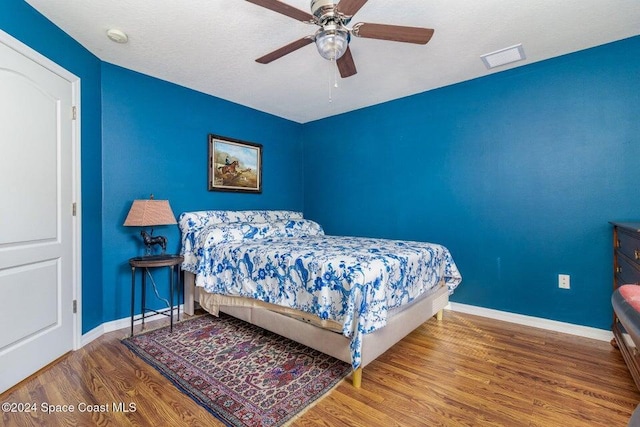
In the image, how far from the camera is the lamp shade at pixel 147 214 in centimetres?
250

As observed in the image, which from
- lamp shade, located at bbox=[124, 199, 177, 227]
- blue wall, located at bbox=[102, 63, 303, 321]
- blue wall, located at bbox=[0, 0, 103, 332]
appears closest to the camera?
blue wall, located at bbox=[0, 0, 103, 332]

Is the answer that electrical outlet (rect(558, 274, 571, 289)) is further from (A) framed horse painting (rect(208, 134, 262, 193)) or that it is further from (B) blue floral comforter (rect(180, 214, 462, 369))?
(A) framed horse painting (rect(208, 134, 262, 193))

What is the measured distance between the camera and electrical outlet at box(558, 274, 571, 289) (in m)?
2.58

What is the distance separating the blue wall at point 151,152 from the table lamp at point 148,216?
0.24m

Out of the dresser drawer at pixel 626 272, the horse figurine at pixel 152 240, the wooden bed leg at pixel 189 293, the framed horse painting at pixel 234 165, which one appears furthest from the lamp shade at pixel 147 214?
the dresser drawer at pixel 626 272

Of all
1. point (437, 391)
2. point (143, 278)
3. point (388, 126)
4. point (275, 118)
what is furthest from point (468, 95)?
point (143, 278)

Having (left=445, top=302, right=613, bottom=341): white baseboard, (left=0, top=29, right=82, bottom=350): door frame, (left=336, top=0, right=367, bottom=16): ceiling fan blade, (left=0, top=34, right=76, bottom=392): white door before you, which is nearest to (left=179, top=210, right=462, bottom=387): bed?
(left=445, top=302, right=613, bottom=341): white baseboard

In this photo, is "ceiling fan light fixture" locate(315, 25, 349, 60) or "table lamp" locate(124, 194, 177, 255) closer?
"ceiling fan light fixture" locate(315, 25, 349, 60)

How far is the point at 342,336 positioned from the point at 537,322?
2.05 meters

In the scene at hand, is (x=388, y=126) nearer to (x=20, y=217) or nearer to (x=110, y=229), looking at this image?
(x=110, y=229)

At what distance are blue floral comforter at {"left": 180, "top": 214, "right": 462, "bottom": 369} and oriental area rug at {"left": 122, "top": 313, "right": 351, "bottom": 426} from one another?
0.36m

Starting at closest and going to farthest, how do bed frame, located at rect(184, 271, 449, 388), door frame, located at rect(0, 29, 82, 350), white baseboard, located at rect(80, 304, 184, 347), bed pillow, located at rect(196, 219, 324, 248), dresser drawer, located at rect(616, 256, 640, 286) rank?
dresser drawer, located at rect(616, 256, 640, 286) → bed frame, located at rect(184, 271, 449, 388) → door frame, located at rect(0, 29, 82, 350) → white baseboard, located at rect(80, 304, 184, 347) → bed pillow, located at rect(196, 219, 324, 248)

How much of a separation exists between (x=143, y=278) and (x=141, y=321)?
449 mm

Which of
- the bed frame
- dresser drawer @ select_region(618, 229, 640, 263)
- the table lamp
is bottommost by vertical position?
the bed frame
